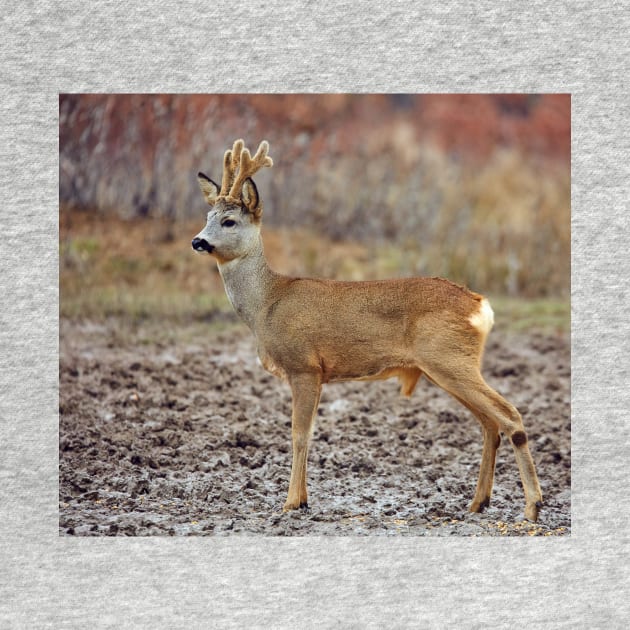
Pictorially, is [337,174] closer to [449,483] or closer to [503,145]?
[503,145]

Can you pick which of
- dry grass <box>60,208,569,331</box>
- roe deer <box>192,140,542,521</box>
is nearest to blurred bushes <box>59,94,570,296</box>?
dry grass <box>60,208,569,331</box>

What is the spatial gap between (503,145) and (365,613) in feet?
28.1

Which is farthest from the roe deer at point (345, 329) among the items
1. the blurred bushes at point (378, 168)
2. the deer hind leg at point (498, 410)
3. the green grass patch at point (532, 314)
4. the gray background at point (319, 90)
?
the green grass patch at point (532, 314)

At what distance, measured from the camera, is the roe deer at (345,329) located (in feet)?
14.8

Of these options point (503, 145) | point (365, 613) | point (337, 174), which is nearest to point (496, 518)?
point (365, 613)

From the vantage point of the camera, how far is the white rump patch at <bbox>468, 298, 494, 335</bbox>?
15.0ft

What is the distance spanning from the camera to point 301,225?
29.3 feet

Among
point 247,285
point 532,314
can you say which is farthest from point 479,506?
point 532,314

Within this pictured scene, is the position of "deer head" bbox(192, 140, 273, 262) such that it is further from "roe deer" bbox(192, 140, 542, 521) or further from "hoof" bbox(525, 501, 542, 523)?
"hoof" bbox(525, 501, 542, 523)

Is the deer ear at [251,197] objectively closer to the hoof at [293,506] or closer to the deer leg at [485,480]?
the hoof at [293,506]

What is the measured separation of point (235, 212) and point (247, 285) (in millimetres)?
346

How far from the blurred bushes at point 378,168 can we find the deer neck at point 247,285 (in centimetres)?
112

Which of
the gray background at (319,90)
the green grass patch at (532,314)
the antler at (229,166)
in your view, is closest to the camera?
the gray background at (319,90)

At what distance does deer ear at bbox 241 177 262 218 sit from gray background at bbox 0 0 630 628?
0.44 meters
